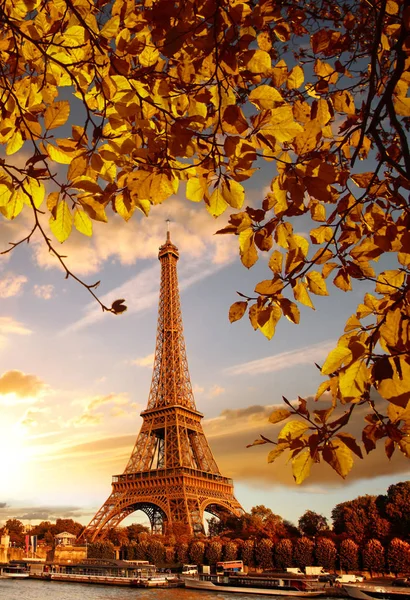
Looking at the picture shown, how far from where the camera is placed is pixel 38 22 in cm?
287

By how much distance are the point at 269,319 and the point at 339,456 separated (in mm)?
778

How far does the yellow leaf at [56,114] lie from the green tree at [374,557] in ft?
158

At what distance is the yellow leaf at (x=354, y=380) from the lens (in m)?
1.87

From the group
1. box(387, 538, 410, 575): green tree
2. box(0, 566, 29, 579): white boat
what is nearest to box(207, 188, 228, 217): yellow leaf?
box(387, 538, 410, 575): green tree

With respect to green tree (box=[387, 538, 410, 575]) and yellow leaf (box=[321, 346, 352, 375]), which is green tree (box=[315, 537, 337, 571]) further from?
yellow leaf (box=[321, 346, 352, 375])

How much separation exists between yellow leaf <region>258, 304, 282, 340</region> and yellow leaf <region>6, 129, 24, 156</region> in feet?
5.10

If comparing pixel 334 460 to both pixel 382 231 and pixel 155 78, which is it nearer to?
pixel 382 231

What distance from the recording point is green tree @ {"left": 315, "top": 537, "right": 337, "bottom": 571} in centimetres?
4575

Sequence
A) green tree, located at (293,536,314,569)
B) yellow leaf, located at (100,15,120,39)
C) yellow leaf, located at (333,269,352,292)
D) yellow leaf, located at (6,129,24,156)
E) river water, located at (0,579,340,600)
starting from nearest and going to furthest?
yellow leaf, located at (100,15,120,39)
yellow leaf, located at (6,129,24,156)
yellow leaf, located at (333,269,352,292)
river water, located at (0,579,340,600)
green tree, located at (293,536,314,569)

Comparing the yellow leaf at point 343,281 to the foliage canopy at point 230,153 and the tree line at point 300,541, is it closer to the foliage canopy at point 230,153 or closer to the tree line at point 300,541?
the foliage canopy at point 230,153

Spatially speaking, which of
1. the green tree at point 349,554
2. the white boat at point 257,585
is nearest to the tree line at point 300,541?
the green tree at point 349,554

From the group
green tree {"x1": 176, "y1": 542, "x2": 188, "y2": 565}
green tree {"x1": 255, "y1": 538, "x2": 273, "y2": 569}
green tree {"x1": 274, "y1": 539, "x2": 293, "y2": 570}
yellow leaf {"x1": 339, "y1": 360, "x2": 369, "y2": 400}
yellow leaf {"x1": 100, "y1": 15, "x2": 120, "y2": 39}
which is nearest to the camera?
yellow leaf {"x1": 339, "y1": 360, "x2": 369, "y2": 400}

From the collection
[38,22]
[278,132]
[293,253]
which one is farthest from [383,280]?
[38,22]

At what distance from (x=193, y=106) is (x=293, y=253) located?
0.85 metres
